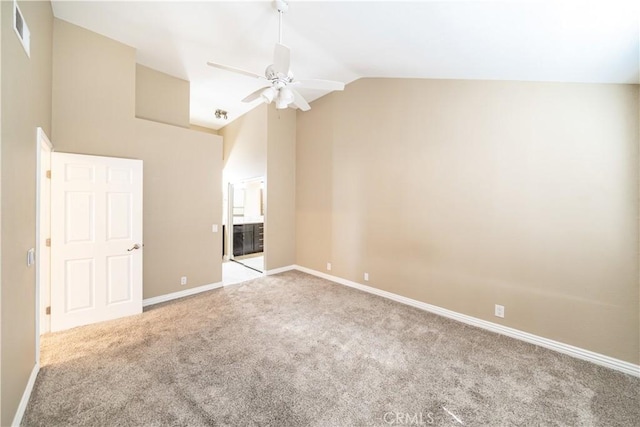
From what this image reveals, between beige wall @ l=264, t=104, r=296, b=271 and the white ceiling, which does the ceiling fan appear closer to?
the white ceiling

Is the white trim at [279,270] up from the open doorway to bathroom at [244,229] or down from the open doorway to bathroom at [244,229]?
down

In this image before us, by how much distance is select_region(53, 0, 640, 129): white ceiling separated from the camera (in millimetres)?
1859

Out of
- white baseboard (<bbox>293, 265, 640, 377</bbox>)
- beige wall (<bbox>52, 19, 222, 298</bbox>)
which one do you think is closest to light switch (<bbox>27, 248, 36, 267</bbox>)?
beige wall (<bbox>52, 19, 222, 298</bbox>)

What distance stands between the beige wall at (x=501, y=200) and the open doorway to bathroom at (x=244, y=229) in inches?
98.3

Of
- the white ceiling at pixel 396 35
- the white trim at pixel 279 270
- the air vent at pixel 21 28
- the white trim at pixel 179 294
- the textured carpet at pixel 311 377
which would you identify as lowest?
the textured carpet at pixel 311 377

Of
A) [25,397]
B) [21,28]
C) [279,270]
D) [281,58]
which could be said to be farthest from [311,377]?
[21,28]

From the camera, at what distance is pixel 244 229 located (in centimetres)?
629

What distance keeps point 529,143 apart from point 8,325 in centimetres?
452

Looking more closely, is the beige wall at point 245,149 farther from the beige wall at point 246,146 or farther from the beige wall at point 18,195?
the beige wall at point 18,195

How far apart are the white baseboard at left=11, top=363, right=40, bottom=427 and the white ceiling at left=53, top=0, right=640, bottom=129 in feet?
11.3

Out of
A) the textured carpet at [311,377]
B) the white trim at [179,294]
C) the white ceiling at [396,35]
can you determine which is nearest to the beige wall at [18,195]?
the textured carpet at [311,377]

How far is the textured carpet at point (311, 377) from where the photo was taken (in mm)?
1660

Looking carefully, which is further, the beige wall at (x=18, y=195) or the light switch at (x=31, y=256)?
the light switch at (x=31, y=256)

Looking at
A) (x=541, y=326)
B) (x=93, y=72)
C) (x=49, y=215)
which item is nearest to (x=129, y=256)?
(x=49, y=215)
